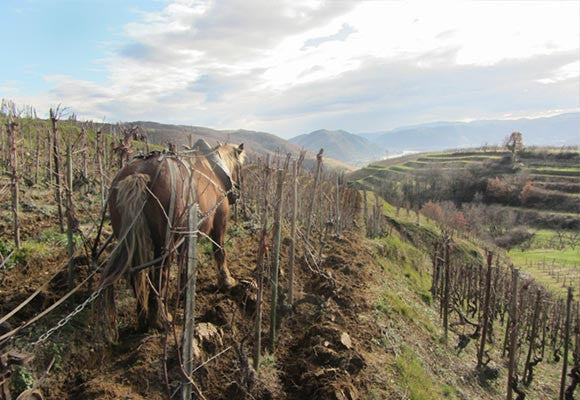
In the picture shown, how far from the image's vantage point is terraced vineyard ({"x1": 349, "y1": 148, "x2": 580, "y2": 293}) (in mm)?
49219

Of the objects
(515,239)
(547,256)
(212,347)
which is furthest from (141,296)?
(515,239)

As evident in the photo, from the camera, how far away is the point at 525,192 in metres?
69.0

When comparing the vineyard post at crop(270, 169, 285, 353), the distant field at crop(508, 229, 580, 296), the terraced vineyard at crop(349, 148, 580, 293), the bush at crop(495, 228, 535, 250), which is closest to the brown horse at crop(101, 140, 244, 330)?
the vineyard post at crop(270, 169, 285, 353)

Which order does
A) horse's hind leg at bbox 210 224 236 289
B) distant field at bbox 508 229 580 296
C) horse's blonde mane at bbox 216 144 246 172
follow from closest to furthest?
horse's hind leg at bbox 210 224 236 289 < horse's blonde mane at bbox 216 144 246 172 < distant field at bbox 508 229 580 296

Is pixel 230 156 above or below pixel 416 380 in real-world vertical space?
above

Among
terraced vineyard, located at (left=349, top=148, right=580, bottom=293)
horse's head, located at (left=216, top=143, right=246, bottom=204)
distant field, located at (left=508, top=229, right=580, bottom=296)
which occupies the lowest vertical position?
distant field, located at (left=508, top=229, right=580, bottom=296)

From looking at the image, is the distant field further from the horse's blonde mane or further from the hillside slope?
the horse's blonde mane

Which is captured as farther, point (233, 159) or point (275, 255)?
point (233, 159)

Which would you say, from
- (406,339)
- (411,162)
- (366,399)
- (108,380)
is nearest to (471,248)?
(406,339)

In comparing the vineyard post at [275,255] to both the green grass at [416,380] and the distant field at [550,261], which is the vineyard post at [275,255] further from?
the distant field at [550,261]

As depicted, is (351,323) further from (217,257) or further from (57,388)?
(57,388)

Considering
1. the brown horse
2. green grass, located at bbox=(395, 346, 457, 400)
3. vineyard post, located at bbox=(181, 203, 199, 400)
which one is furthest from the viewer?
green grass, located at bbox=(395, 346, 457, 400)

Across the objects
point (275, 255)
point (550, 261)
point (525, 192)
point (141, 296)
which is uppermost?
point (275, 255)

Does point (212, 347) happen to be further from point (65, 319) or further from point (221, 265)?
point (65, 319)
